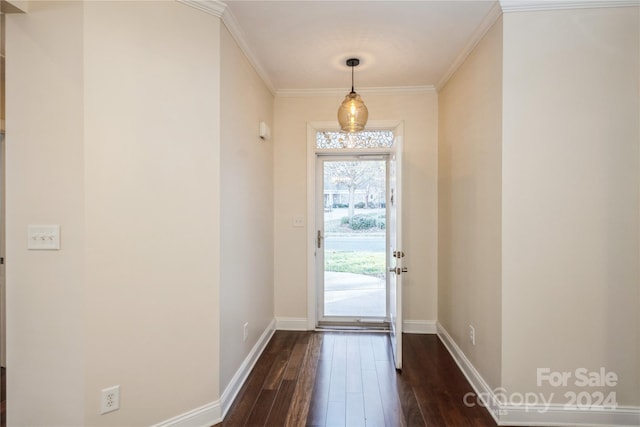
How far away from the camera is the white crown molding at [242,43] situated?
2.09m

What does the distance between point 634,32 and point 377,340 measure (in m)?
3.05

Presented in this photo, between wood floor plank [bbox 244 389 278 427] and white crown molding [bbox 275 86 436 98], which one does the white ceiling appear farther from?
wood floor plank [bbox 244 389 278 427]

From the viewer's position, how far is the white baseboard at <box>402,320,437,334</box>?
11.3ft

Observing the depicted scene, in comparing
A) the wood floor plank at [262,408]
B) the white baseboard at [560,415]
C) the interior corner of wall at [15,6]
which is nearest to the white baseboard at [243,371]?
the wood floor plank at [262,408]

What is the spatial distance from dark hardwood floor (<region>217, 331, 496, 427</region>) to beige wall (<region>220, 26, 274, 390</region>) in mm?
254

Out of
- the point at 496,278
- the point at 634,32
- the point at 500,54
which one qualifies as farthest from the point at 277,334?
the point at 634,32

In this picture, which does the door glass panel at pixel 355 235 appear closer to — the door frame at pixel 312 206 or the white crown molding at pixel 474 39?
the door frame at pixel 312 206

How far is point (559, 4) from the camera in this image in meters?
1.90

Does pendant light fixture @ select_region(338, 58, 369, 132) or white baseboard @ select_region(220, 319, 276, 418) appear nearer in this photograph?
white baseboard @ select_region(220, 319, 276, 418)

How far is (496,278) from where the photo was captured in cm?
206

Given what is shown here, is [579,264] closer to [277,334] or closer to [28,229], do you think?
[277,334]

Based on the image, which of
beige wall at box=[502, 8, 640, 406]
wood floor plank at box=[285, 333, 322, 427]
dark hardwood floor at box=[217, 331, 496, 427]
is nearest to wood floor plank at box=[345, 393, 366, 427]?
dark hardwood floor at box=[217, 331, 496, 427]

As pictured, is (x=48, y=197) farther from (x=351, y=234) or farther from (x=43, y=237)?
(x=351, y=234)

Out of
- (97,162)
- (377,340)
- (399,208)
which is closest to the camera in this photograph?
(97,162)
